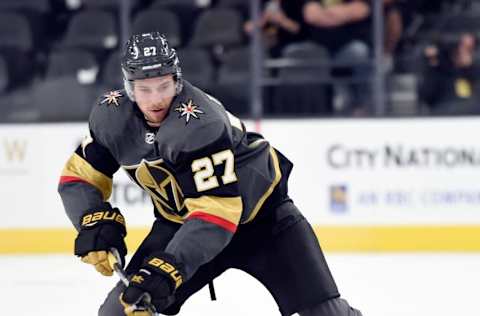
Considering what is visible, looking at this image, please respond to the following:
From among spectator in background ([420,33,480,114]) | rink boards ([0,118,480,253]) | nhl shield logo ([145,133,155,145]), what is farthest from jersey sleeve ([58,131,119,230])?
spectator in background ([420,33,480,114])

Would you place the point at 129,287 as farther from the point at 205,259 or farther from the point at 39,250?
the point at 39,250

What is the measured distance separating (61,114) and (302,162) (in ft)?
4.73

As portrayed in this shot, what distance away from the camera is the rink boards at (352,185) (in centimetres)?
644

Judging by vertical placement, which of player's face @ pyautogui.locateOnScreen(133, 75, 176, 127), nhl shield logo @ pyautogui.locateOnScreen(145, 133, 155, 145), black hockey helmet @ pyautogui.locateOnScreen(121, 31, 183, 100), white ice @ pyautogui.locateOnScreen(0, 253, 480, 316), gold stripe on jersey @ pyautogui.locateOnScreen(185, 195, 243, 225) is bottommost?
white ice @ pyautogui.locateOnScreen(0, 253, 480, 316)

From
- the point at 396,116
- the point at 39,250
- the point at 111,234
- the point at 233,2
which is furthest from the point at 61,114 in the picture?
the point at 111,234

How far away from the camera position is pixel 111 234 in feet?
10.2

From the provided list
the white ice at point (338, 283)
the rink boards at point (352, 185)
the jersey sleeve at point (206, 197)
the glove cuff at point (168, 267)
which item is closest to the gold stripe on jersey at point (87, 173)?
the jersey sleeve at point (206, 197)

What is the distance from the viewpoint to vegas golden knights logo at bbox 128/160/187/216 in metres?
3.12

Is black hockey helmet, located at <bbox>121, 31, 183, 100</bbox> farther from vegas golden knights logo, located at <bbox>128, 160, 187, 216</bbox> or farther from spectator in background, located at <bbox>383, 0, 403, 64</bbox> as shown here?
spectator in background, located at <bbox>383, 0, 403, 64</bbox>

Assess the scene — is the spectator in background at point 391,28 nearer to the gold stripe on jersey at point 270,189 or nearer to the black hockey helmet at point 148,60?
the gold stripe on jersey at point 270,189

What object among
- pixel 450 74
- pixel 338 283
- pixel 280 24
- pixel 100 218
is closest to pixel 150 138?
pixel 100 218

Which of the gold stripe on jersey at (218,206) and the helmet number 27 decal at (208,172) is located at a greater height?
the helmet number 27 decal at (208,172)

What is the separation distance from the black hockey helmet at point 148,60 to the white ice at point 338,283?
6.19 feet

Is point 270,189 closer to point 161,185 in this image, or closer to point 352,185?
point 161,185
